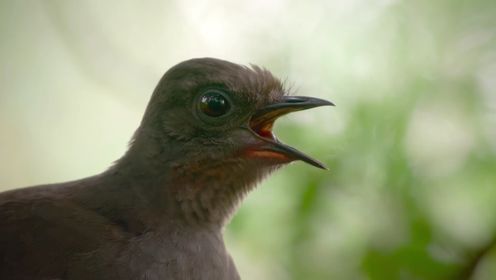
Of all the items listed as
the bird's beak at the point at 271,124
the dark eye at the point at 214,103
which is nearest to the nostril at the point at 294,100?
the bird's beak at the point at 271,124

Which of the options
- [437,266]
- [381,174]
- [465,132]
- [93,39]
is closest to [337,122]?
[381,174]

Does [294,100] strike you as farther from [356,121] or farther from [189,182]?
[356,121]

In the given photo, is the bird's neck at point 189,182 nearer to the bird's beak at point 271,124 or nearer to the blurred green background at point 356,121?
the bird's beak at point 271,124

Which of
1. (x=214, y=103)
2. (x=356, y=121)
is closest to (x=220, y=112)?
(x=214, y=103)

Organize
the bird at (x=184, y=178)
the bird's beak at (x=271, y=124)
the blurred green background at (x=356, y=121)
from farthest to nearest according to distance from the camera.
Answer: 1. the blurred green background at (x=356, y=121)
2. the bird's beak at (x=271, y=124)
3. the bird at (x=184, y=178)

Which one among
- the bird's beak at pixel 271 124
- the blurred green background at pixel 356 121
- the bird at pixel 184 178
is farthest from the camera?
the blurred green background at pixel 356 121

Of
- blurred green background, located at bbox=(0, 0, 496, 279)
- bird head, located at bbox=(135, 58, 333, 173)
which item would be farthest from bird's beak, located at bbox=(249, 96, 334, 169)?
blurred green background, located at bbox=(0, 0, 496, 279)

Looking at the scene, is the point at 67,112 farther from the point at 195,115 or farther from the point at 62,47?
the point at 195,115

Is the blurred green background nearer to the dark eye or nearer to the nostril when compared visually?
the nostril
